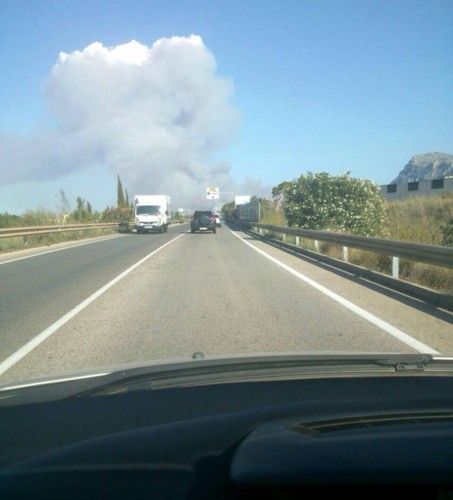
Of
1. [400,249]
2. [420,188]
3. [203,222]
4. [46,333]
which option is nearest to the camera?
[46,333]

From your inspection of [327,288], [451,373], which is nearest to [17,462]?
[451,373]

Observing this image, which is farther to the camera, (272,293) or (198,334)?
(272,293)

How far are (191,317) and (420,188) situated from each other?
60.0m

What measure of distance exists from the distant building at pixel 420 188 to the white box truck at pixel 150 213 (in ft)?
67.7

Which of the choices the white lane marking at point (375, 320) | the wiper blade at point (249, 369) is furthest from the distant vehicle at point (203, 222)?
the wiper blade at point (249, 369)

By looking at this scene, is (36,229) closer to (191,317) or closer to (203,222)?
(203,222)

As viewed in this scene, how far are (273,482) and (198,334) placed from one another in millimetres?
6426

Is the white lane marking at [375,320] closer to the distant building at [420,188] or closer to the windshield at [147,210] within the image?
the windshield at [147,210]

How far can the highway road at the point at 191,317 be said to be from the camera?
293 inches

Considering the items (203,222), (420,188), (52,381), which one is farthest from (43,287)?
(420,188)

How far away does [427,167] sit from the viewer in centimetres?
13788

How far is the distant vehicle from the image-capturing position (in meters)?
48.6

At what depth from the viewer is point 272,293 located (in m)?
12.8

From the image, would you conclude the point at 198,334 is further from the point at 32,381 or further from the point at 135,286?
the point at 135,286
